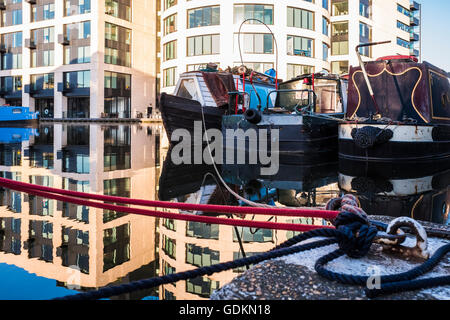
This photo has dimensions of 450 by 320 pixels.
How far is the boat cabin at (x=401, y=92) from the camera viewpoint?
9.38 metres

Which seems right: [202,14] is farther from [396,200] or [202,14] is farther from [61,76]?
[396,200]

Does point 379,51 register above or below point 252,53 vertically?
above

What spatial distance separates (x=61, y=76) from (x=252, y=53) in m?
19.5

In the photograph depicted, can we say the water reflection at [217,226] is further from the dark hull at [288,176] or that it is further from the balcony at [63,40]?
the balcony at [63,40]

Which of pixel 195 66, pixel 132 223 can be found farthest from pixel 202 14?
pixel 132 223

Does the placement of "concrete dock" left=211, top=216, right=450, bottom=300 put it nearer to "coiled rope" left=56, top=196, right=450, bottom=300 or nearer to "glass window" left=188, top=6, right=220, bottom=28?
"coiled rope" left=56, top=196, right=450, bottom=300

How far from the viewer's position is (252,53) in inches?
1309

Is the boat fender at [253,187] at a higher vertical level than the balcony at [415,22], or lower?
lower

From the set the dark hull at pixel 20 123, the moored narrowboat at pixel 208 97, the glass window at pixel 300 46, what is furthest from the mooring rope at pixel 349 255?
the glass window at pixel 300 46

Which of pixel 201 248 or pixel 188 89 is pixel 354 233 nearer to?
pixel 201 248

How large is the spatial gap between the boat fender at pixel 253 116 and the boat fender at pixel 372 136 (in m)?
2.52

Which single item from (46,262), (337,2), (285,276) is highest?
(337,2)

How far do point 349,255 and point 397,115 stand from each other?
858cm

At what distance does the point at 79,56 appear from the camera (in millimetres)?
38875
